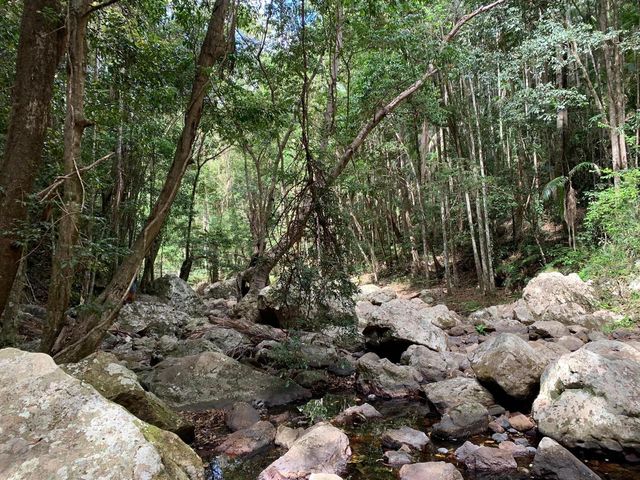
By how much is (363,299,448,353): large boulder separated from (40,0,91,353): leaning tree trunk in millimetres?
5139

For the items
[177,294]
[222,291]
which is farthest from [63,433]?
[222,291]

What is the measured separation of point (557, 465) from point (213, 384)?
4.28 metres

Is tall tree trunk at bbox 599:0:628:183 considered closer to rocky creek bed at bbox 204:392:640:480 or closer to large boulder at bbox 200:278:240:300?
rocky creek bed at bbox 204:392:640:480

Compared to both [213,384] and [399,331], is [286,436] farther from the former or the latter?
[399,331]

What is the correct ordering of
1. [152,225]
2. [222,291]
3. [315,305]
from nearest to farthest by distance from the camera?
[152,225]
[315,305]
[222,291]

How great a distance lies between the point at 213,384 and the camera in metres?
6.03

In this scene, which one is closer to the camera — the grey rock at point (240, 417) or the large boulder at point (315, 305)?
the grey rock at point (240, 417)

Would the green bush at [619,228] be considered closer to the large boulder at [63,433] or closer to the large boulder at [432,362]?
the large boulder at [432,362]

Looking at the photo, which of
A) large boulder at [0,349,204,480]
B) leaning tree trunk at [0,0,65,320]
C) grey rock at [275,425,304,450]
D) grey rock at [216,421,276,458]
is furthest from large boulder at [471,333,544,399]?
leaning tree trunk at [0,0,65,320]

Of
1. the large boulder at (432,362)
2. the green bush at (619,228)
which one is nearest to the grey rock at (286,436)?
the large boulder at (432,362)

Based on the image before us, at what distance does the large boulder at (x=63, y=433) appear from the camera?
212 cm

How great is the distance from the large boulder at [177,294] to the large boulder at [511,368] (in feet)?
30.6

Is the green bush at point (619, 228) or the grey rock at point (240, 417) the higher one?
the green bush at point (619, 228)

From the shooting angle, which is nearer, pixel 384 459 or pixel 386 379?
pixel 384 459
